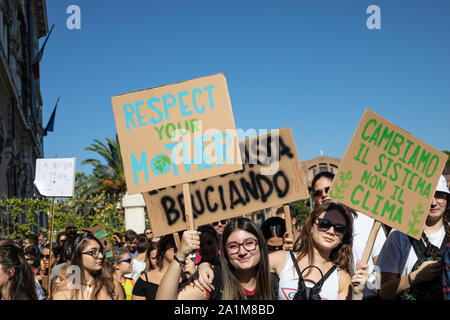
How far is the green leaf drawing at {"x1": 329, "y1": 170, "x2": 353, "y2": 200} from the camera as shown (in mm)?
3248

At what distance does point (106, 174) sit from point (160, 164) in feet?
92.8

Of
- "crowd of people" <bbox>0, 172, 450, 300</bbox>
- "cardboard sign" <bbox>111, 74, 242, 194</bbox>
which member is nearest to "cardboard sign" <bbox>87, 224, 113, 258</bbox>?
"crowd of people" <bbox>0, 172, 450, 300</bbox>

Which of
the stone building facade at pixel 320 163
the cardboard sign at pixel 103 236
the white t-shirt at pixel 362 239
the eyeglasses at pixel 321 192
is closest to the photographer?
the white t-shirt at pixel 362 239

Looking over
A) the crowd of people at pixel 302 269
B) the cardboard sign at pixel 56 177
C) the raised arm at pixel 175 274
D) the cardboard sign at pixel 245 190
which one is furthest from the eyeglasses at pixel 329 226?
the cardboard sign at pixel 56 177

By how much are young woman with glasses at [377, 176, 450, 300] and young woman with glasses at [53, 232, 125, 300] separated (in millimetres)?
2069

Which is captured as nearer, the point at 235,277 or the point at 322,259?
A: the point at 235,277

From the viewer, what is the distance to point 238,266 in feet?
10.3

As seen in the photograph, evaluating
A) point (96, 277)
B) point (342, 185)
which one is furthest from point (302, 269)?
point (96, 277)

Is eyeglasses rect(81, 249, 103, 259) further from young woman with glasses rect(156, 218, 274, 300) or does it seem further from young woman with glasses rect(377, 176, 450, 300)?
young woman with glasses rect(377, 176, 450, 300)

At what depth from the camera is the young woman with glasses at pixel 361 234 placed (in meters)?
3.43

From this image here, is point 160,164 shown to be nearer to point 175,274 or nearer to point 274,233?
point 175,274

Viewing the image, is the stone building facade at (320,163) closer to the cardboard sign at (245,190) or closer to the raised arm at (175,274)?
the cardboard sign at (245,190)
